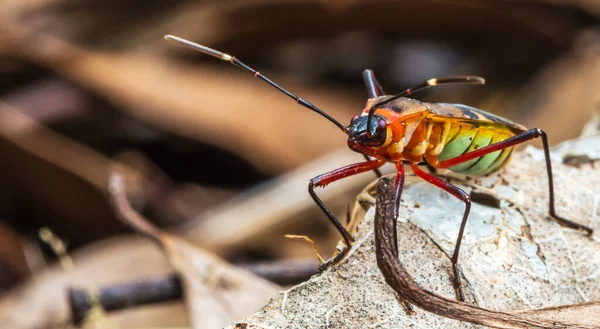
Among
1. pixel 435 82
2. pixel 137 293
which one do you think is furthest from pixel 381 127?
pixel 137 293

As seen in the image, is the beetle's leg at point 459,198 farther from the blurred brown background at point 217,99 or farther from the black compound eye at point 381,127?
the blurred brown background at point 217,99

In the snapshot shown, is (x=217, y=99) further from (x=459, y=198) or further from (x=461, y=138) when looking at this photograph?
(x=459, y=198)

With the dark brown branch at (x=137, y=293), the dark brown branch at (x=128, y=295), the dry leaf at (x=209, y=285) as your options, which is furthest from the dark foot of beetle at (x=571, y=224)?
the dark brown branch at (x=128, y=295)

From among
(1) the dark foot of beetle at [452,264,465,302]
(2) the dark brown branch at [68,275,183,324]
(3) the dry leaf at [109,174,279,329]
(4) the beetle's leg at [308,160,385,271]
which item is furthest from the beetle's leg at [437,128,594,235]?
(2) the dark brown branch at [68,275,183,324]

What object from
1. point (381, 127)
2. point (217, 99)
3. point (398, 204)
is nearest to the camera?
point (398, 204)

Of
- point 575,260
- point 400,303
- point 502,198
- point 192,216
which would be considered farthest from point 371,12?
point 400,303

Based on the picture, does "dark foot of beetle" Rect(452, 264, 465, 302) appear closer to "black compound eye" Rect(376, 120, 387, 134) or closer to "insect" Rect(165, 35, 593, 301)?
"insect" Rect(165, 35, 593, 301)
